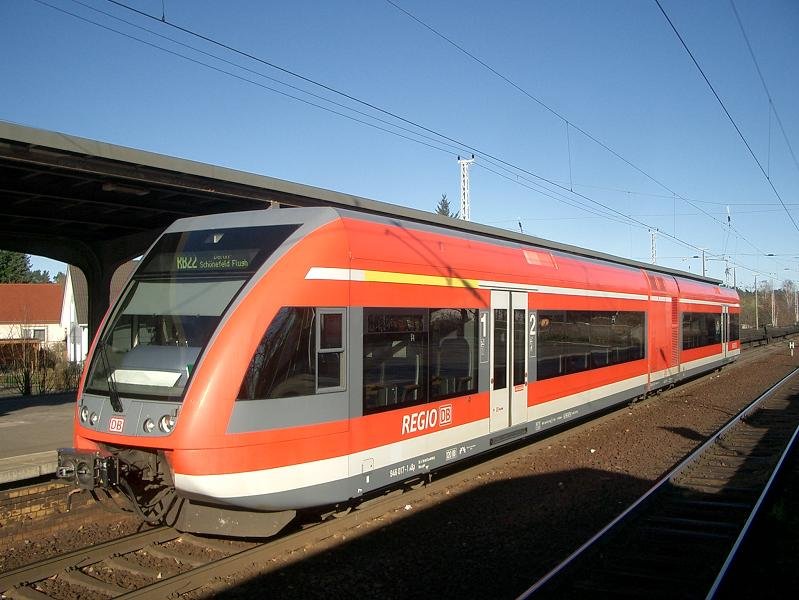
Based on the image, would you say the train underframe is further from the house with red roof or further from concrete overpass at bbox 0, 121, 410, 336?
the house with red roof

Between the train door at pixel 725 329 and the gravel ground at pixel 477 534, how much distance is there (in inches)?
546

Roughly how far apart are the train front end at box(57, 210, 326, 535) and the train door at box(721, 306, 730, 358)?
21616mm

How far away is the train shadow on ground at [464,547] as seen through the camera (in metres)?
5.68

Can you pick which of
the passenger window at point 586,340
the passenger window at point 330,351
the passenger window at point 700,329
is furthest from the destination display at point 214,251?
the passenger window at point 700,329

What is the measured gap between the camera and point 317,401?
6.30 metres

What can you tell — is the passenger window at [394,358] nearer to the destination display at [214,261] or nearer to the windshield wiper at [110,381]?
the destination display at [214,261]

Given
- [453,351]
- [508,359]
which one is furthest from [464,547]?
[508,359]

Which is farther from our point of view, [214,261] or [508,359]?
[508,359]

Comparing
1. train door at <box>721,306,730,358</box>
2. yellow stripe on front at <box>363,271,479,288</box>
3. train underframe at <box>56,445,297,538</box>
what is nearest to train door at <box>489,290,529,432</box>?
yellow stripe on front at <box>363,271,479,288</box>

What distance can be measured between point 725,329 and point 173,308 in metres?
22.9

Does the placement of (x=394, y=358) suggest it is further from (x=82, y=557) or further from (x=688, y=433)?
(x=688, y=433)

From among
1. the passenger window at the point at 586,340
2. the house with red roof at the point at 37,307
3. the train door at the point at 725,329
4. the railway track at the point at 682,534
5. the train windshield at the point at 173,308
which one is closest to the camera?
the railway track at the point at 682,534

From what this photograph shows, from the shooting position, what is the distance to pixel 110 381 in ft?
21.2

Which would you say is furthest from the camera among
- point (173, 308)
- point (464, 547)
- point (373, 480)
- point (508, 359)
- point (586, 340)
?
point (586, 340)
